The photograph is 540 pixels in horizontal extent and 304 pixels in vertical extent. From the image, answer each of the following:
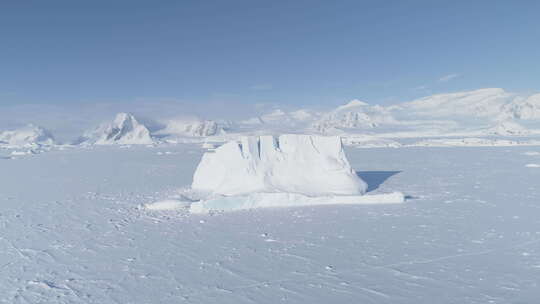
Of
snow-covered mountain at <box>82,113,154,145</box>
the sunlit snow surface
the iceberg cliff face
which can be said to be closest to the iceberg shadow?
the iceberg cliff face

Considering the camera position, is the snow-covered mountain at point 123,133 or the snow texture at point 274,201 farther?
the snow-covered mountain at point 123,133

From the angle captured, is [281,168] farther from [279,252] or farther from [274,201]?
[279,252]

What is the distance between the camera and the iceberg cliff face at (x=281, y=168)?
44.0 ft

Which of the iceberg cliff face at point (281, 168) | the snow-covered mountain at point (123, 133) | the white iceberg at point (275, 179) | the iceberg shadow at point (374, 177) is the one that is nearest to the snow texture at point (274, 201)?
the white iceberg at point (275, 179)

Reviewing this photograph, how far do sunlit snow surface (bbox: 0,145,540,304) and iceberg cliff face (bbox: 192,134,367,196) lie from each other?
5.82 ft

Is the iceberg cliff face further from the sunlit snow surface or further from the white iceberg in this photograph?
the sunlit snow surface

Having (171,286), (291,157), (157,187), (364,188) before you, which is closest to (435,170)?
(364,188)

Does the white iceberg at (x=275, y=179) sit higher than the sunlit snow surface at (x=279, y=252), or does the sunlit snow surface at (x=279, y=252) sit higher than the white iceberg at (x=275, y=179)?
the white iceberg at (x=275, y=179)

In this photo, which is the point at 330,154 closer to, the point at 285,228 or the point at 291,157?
the point at 291,157

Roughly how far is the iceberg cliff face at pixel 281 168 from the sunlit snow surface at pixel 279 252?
1.77 metres

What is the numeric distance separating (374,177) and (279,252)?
12262mm

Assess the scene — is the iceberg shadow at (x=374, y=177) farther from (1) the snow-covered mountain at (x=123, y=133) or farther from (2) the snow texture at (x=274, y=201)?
(1) the snow-covered mountain at (x=123, y=133)

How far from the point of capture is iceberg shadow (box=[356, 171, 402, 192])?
53.3 ft

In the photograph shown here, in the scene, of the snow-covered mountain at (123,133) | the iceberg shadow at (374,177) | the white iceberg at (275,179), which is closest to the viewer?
the white iceberg at (275,179)
